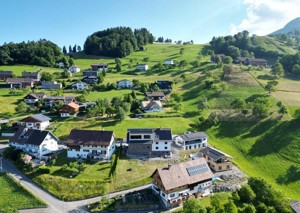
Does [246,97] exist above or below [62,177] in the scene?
above

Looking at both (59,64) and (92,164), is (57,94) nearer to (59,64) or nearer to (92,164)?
(92,164)

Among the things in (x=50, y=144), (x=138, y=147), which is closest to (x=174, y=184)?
(x=138, y=147)

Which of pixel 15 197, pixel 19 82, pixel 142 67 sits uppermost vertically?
pixel 142 67

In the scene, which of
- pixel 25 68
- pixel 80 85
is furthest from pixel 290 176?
pixel 25 68

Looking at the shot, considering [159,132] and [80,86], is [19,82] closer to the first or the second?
[80,86]

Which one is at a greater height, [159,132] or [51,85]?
[51,85]

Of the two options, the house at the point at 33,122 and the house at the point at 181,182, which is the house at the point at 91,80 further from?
the house at the point at 181,182
